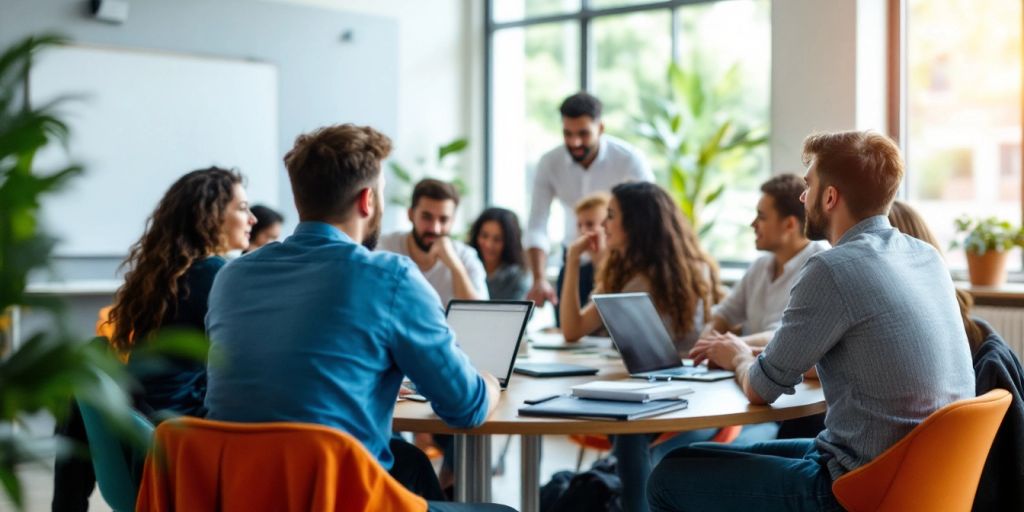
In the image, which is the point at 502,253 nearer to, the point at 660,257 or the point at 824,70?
the point at 660,257

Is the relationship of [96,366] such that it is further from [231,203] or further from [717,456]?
[231,203]

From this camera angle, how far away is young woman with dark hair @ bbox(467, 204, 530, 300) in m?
5.09

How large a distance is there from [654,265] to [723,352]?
0.86m

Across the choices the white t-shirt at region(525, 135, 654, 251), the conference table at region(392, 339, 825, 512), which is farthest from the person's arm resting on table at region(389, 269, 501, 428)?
the white t-shirt at region(525, 135, 654, 251)

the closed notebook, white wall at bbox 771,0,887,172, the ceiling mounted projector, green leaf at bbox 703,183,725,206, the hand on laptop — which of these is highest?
the ceiling mounted projector

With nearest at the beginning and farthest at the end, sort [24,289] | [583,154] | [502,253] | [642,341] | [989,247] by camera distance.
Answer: [24,289] < [642,341] < [989,247] < [502,253] < [583,154]

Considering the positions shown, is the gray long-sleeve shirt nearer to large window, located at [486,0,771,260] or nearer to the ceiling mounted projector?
large window, located at [486,0,771,260]

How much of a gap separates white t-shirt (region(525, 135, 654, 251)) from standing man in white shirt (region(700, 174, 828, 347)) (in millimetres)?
1788

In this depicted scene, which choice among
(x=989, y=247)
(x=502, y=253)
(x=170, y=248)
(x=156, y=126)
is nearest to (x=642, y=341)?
(x=170, y=248)

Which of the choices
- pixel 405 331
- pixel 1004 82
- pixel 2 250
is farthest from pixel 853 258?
pixel 1004 82

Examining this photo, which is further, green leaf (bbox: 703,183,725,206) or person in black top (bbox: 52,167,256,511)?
green leaf (bbox: 703,183,725,206)

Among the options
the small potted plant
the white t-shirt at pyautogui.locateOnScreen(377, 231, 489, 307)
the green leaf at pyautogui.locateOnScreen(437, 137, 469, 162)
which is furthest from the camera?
the green leaf at pyautogui.locateOnScreen(437, 137, 469, 162)

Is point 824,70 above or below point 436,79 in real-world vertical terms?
below

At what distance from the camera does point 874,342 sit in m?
2.12
